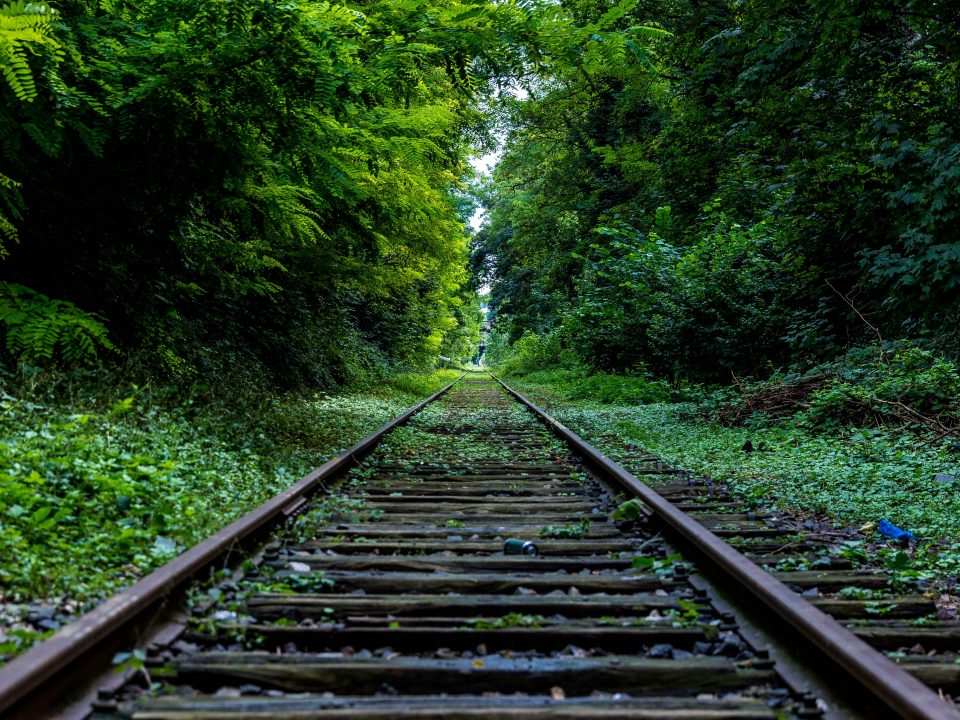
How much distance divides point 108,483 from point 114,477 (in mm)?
265

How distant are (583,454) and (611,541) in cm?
321

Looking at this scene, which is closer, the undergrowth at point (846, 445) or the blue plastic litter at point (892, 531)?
the blue plastic litter at point (892, 531)

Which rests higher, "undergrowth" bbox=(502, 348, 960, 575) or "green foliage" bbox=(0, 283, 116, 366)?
"green foliage" bbox=(0, 283, 116, 366)

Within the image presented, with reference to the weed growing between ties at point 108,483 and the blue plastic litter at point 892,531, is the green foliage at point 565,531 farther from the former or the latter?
the weed growing between ties at point 108,483

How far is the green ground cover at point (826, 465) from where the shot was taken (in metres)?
4.44

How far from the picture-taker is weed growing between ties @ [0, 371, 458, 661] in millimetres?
2893

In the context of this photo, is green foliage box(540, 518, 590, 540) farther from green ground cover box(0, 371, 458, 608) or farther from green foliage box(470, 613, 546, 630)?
green ground cover box(0, 371, 458, 608)

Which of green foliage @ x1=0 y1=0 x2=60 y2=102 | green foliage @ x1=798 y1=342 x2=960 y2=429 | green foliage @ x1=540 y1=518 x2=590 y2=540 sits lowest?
green foliage @ x1=540 y1=518 x2=590 y2=540

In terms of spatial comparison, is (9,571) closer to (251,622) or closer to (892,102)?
(251,622)

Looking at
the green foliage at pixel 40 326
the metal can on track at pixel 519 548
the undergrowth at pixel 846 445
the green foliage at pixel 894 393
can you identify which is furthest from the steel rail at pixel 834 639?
the green foliage at pixel 40 326

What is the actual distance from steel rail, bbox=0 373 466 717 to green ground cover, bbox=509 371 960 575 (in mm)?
3585

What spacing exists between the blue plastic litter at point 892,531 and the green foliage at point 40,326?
5.97 meters

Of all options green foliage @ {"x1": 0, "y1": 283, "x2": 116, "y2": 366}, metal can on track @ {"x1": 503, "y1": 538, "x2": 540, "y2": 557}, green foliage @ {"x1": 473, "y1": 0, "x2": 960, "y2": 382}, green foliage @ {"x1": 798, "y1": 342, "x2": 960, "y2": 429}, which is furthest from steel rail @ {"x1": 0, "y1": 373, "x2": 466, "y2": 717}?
green foliage @ {"x1": 798, "y1": 342, "x2": 960, "y2": 429}

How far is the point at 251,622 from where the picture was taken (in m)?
2.69
